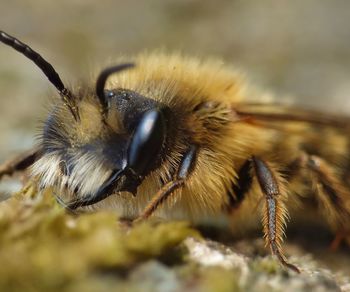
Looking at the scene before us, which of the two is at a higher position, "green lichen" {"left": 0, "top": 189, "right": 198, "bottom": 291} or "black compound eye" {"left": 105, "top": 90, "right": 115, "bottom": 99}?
"black compound eye" {"left": 105, "top": 90, "right": 115, "bottom": 99}

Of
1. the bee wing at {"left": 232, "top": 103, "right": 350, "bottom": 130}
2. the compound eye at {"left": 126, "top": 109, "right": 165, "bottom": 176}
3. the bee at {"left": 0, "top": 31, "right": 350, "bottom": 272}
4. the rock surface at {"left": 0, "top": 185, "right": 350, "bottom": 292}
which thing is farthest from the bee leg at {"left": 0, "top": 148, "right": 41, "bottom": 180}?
the bee wing at {"left": 232, "top": 103, "right": 350, "bottom": 130}

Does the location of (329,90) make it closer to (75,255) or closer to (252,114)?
(252,114)

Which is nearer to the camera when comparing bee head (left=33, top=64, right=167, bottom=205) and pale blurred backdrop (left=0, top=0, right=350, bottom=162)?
bee head (left=33, top=64, right=167, bottom=205)

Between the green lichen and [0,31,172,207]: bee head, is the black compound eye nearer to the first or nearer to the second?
[0,31,172,207]: bee head

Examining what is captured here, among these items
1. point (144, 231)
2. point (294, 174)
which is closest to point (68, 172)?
point (144, 231)

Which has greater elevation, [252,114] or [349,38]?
[349,38]

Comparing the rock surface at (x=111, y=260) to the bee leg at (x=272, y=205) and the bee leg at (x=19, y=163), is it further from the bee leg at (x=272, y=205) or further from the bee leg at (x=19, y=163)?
the bee leg at (x=19, y=163)

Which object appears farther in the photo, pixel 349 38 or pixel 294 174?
pixel 349 38
